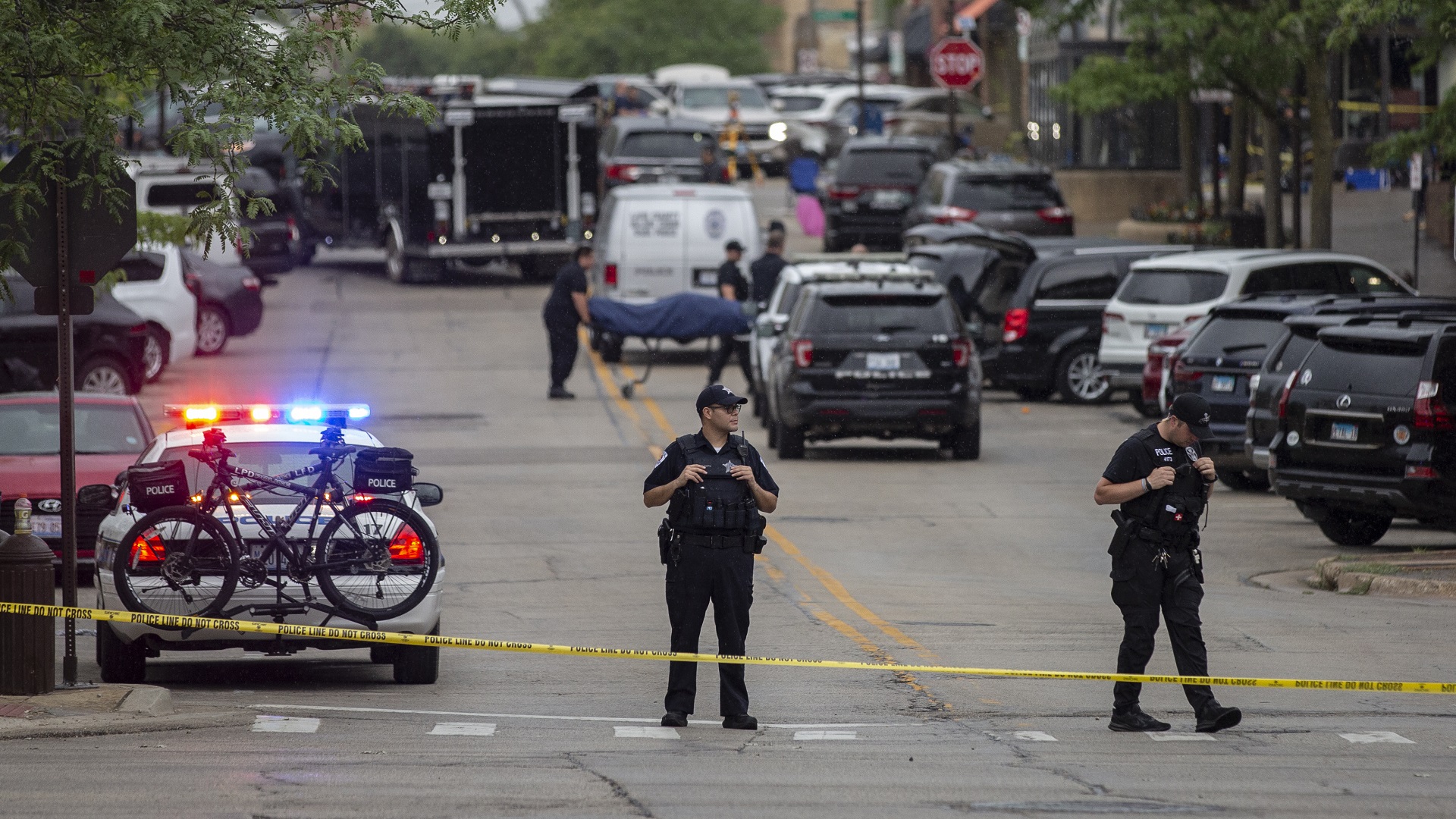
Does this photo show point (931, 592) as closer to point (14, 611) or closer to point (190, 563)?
point (190, 563)

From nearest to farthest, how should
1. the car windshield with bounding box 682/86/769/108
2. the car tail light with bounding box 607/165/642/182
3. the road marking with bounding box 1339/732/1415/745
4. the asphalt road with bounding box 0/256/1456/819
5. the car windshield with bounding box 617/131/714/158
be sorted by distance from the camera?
1. the asphalt road with bounding box 0/256/1456/819
2. the road marking with bounding box 1339/732/1415/745
3. the car tail light with bounding box 607/165/642/182
4. the car windshield with bounding box 617/131/714/158
5. the car windshield with bounding box 682/86/769/108

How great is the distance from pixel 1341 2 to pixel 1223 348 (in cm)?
732

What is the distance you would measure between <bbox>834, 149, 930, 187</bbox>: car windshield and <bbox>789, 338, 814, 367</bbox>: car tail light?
62.4 ft

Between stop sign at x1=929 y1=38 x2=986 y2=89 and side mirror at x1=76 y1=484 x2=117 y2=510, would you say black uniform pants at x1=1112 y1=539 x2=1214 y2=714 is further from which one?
stop sign at x1=929 y1=38 x2=986 y2=89

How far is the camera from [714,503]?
983cm

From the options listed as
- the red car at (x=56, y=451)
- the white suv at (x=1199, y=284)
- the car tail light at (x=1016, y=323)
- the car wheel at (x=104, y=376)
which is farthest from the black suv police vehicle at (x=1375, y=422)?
the car wheel at (x=104, y=376)

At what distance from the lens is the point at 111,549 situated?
11.2 m

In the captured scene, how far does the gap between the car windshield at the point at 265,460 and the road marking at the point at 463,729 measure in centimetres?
187

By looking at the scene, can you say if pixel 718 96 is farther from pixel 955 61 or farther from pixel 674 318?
pixel 674 318

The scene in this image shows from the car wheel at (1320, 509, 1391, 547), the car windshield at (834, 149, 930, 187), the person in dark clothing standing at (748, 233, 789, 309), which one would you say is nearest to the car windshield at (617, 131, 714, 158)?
the car windshield at (834, 149, 930, 187)

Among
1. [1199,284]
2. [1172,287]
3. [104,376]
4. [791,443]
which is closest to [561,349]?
[104,376]

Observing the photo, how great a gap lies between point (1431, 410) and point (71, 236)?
931 cm

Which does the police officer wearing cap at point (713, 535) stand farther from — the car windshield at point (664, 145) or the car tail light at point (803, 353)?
the car windshield at point (664, 145)

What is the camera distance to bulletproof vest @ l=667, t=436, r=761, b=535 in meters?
9.83
